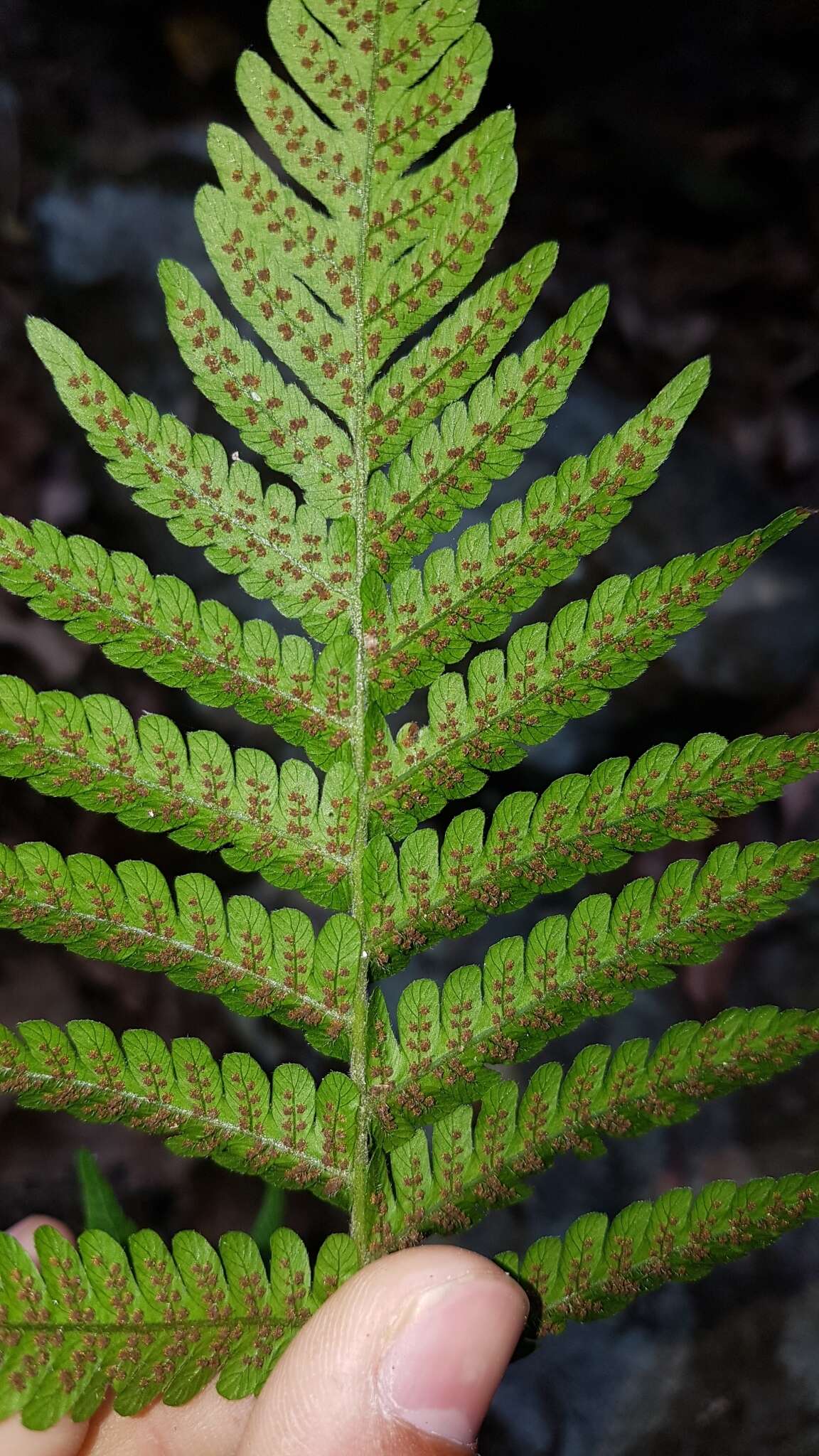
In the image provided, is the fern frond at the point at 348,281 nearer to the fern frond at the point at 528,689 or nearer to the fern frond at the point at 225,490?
the fern frond at the point at 225,490

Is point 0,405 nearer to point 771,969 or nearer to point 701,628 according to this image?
point 701,628

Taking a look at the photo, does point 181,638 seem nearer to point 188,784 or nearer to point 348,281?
point 188,784

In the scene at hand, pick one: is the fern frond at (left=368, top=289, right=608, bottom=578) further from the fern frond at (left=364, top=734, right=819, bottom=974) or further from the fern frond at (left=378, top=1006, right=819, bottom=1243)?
the fern frond at (left=378, top=1006, right=819, bottom=1243)

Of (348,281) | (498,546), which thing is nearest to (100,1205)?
(498,546)

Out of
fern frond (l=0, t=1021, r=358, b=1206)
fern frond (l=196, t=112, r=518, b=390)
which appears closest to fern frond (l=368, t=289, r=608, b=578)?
fern frond (l=196, t=112, r=518, b=390)

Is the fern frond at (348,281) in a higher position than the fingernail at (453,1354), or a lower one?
higher

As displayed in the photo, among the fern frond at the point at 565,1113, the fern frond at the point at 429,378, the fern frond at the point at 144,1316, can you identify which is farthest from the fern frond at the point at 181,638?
the fern frond at the point at 144,1316
